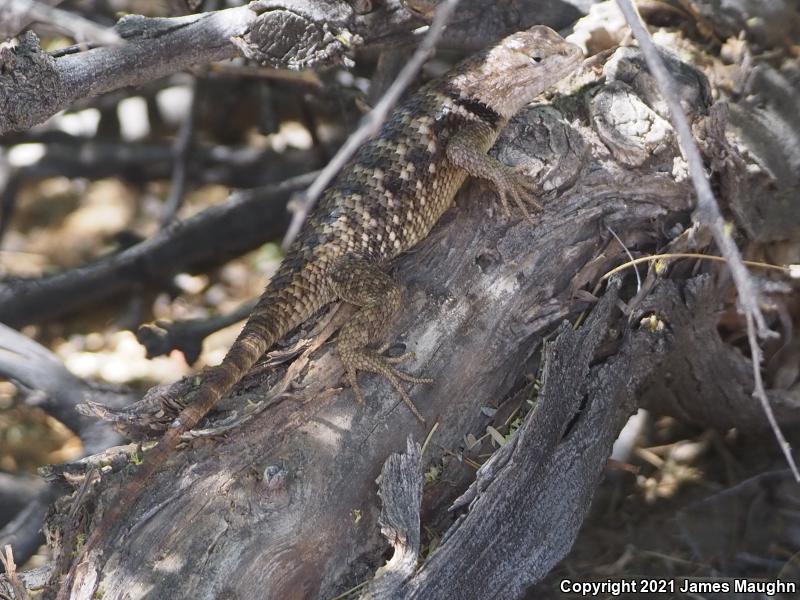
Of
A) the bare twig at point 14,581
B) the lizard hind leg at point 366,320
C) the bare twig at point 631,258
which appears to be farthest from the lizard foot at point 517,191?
the bare twig at point 14,581

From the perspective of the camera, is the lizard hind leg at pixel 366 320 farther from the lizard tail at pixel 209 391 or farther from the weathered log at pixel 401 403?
the lizard tail at pixel 209 391

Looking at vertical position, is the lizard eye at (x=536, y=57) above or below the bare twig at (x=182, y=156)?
above

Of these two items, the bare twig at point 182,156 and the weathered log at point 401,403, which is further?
the bare twig at point 182,156

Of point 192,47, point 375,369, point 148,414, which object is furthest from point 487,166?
point 148,414

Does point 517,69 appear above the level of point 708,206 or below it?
below

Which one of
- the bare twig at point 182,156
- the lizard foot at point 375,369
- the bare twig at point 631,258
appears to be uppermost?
the bare twig at point 631,258

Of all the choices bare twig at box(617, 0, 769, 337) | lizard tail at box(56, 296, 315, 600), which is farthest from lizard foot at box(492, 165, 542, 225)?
bare twig at box(617, 0, 769, 337)

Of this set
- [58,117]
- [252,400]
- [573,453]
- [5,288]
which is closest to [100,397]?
[5,288]

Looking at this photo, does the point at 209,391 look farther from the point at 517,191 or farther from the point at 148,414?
the point at 517,191
